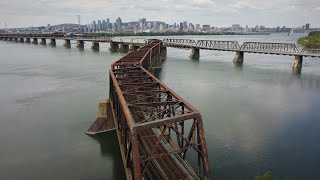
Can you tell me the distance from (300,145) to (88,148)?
757 inches

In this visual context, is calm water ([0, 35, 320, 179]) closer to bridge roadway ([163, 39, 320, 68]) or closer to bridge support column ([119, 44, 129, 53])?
bridge roadway ([163, 39, 320, 68])

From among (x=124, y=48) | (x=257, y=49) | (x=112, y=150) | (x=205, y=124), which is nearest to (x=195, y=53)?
(x=257, y=49)

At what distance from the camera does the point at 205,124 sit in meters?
32.5

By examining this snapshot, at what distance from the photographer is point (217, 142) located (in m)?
27.4

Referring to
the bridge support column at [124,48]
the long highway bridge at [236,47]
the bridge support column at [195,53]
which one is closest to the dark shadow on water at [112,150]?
the long highway bridge at [236,47]

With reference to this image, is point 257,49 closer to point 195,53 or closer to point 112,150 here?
point 195,53

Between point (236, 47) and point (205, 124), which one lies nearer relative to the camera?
point (205, 124)

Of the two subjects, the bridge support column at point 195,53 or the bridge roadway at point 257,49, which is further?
the bridge support column at point 195,53

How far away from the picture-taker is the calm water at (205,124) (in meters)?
23.4

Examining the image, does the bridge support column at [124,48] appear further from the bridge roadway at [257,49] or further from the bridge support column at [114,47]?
the bridge roadway at [257,49]

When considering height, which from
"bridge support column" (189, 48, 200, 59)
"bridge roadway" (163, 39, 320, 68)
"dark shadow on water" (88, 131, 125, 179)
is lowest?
"dark shadow on water" (88, 131, 125, 179)

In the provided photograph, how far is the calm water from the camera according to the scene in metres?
23.4

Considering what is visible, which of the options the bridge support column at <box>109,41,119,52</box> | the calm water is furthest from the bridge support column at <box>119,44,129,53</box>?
the calm water

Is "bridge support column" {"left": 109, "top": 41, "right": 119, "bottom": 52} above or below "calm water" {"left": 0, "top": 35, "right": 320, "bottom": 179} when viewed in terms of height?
above
